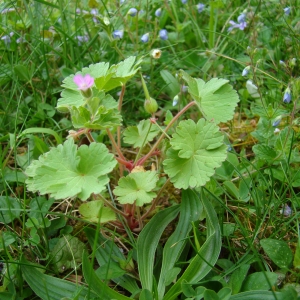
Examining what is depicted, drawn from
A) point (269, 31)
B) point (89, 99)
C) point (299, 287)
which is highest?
point (89, 99)

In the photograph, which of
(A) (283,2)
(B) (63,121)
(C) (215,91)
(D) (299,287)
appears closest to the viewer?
(D) (299,287)

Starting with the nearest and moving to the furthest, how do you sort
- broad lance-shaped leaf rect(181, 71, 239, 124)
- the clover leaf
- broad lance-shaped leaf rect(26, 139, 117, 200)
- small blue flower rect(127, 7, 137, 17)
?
broad lance-shaped leaf rect(26, 139, 117, 200) < the clover leaf < broad lance-shaped leaf rect(181, 71, 239, 124) < small blue flower rect(127, 7, 137, 17)

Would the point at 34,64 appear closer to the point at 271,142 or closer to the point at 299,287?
the point at 271,142

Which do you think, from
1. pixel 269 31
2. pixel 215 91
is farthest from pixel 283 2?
pixel 215 91

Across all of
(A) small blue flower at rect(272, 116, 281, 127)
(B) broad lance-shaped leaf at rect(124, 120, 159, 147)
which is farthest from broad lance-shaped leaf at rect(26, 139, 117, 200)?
(A) small blue flower at rect(272, 116, 281, 127)

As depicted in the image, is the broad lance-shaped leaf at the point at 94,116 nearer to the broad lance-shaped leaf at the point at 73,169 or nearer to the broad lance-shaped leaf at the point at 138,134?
the broad lance-shaped leaf at the point at 73,169

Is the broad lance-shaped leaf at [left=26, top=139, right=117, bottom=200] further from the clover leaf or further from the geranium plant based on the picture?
the clover leaf

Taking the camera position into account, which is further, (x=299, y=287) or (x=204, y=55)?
(x=204, y=55)
